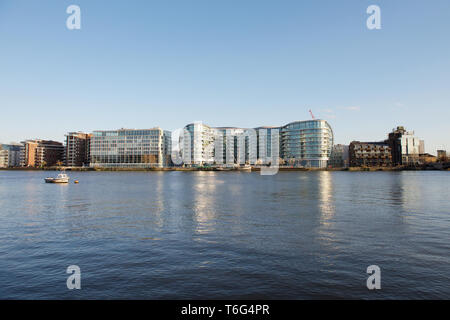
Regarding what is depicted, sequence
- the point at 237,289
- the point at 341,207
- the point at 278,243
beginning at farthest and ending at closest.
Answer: the point at 341,207
the point at 278,243
the point at 237,289

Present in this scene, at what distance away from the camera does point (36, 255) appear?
21422 millimetres

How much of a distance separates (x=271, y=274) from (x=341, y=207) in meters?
31.7

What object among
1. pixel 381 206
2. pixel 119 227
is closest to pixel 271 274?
pixel 119 227

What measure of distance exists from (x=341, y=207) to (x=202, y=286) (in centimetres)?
3508

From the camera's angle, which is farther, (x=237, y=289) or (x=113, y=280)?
(x=113, y=280)

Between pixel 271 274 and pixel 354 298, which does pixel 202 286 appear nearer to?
pixel 271 274

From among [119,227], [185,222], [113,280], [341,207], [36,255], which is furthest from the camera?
[341,207]

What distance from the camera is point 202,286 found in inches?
615

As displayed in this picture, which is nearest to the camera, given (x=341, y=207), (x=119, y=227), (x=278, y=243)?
(x=278, y=243)
